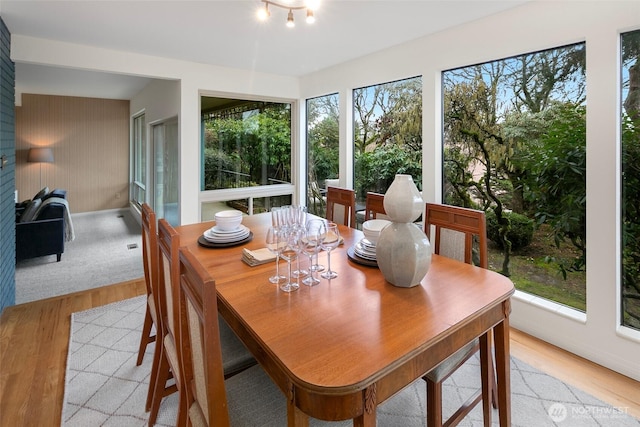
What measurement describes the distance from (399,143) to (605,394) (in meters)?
2.49

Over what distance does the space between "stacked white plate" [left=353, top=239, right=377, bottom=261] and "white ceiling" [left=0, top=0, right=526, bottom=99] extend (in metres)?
1.69

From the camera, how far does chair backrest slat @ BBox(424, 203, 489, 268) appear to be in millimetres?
1760

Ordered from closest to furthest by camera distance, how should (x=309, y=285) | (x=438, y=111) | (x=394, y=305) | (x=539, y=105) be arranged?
(x=394, y=305)
(x=309, y=285)
(x=539, y=105)
(x=438, y=111)

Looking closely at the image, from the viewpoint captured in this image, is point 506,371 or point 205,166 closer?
point 506,371

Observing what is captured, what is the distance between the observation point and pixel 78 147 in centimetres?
709

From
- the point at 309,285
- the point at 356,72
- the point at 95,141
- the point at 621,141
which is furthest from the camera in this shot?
the point at 95,141

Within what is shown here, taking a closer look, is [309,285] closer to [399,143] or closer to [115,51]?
[399,143]

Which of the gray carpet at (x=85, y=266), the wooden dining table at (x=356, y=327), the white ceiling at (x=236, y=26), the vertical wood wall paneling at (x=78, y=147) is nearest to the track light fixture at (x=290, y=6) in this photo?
the white ceiling at (x=236, y=26)

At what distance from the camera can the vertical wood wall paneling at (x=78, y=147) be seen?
6.66 metres

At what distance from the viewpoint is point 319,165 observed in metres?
4.58

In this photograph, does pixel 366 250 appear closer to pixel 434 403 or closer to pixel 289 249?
pixel 289 249

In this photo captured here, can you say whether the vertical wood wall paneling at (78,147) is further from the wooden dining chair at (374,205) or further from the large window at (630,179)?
the large window at (630,179)

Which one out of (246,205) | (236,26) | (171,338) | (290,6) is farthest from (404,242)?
(246,205)

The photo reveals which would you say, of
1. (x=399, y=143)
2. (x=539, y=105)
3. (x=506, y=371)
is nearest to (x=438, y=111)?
(x=399, y=143)
